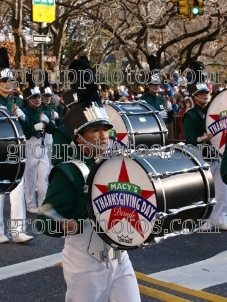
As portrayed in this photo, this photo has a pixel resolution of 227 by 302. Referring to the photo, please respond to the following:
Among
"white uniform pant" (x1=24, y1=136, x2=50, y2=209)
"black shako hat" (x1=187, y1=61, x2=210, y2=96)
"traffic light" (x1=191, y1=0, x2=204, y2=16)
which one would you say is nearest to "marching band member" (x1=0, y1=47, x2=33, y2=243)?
"white uniform pant" (x1=24, y1=136, x2=50, y2=209)

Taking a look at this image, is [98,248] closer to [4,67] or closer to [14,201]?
[14,201]

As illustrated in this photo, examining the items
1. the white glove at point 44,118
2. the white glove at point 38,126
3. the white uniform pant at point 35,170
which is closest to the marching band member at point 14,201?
the white glove at point 38,126

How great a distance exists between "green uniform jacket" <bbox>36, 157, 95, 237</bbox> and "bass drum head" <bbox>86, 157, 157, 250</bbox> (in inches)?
3.5

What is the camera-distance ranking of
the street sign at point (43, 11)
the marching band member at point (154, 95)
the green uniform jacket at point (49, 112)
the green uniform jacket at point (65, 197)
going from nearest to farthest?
the green uniform jacket at point (65, 197)
the marching band member at point (154, 95)
the green uniform jacket at point (49, 112)
the street sign at point (43, 11)

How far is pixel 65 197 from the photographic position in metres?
3.47

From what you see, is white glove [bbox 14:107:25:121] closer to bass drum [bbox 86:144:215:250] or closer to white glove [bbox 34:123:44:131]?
white glove [bbox 34:123:44:131]

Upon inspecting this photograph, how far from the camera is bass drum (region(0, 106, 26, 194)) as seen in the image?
18.2ft

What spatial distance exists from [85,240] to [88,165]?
45 cm

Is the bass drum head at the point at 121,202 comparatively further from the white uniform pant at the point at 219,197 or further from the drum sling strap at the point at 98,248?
the white uniform pant at the point at 219,197

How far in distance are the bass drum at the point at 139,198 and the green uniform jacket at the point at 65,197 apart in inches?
3.5

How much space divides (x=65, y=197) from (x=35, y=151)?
16.9 ft

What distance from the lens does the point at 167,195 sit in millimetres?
3412

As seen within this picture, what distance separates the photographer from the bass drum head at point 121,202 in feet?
11.0

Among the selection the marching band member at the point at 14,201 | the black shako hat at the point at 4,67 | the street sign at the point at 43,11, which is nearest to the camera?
the marching band member at the point at 14,201
